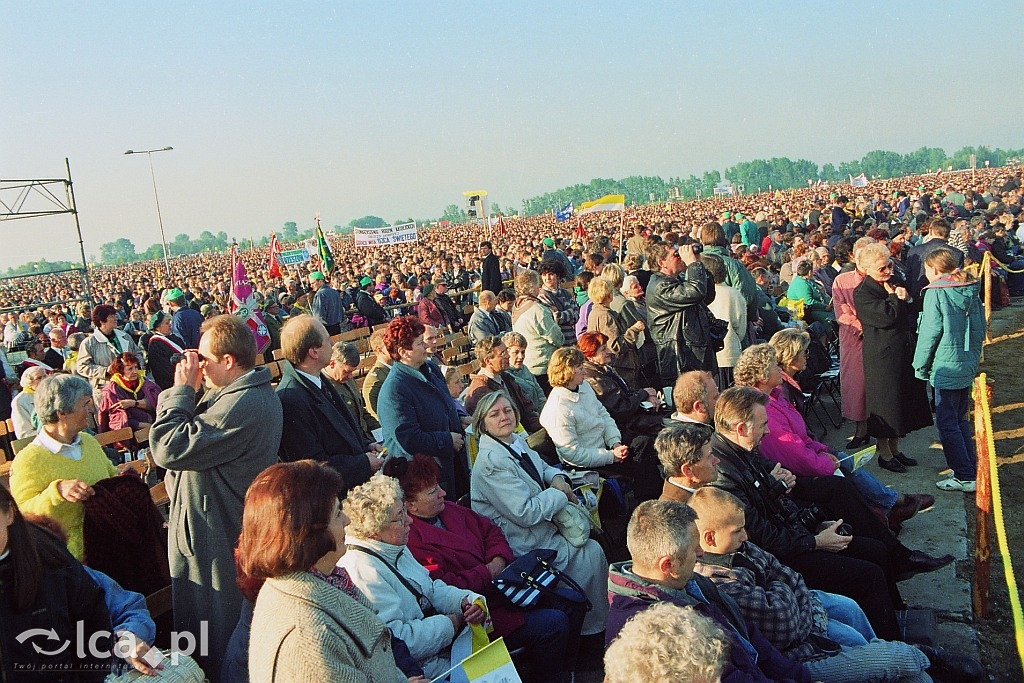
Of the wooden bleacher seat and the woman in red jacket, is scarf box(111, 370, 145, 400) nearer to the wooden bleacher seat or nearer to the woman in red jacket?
the wooden bleacher seat

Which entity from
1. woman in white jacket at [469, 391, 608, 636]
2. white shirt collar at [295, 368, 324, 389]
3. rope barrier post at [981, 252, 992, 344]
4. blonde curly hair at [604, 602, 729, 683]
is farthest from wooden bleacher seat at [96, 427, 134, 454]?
rope barrier post at [981, 252, 992, 344]

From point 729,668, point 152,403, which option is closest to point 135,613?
point 729,668

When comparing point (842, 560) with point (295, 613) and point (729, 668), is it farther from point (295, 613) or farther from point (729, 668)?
point (295, 613)

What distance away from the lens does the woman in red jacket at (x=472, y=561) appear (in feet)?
12.4

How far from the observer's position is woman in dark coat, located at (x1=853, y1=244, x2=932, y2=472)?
656 centimetres

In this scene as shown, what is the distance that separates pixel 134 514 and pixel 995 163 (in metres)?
181

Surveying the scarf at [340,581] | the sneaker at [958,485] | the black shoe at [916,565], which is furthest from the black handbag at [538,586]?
the sneaker at [958,485]

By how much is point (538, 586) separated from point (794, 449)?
1977 millimetres

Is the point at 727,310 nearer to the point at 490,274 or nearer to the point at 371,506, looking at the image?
the point at 371,506

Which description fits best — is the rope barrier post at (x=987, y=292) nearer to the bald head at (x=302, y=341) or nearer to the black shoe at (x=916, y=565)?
the black shoe at (x=916, y=565)

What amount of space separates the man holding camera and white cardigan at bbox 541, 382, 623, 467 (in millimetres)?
1291

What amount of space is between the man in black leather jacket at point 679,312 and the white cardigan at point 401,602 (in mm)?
4252

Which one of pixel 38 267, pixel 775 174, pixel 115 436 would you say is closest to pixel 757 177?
pixel 775 174

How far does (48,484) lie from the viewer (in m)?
3.55
